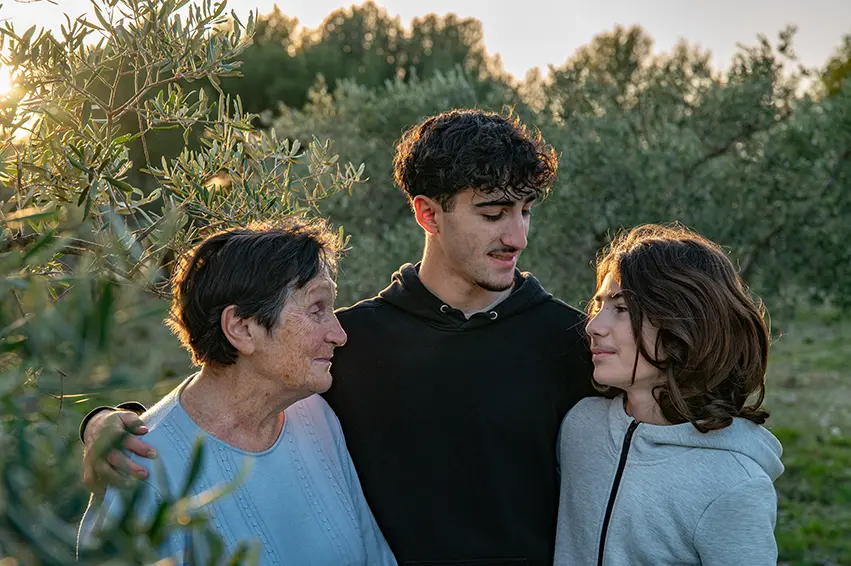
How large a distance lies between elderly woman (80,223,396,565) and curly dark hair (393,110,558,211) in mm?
769

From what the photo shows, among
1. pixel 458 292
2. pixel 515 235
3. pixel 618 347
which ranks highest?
pixel 515 235

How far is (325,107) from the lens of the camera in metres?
14.5

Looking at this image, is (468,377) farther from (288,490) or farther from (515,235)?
(288,490)

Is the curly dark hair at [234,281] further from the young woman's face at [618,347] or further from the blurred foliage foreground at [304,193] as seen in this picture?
the young woman's face at [618,347]

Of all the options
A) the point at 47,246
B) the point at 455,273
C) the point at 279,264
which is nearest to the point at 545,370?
the point at 455,273

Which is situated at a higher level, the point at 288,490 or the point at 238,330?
the point at 238,330

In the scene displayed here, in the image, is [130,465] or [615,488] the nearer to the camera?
[130,465]

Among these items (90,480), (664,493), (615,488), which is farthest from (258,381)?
(90,480)

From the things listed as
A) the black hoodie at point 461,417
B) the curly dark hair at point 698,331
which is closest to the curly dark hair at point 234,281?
the black hoodie at point 461,417

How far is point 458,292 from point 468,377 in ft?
1.19

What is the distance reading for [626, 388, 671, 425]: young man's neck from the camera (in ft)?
11.0

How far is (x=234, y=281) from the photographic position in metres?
3.06

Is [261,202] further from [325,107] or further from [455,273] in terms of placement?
[325,107]

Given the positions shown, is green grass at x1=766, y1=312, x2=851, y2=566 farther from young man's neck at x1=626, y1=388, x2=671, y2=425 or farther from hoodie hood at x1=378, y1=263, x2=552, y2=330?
young man's neck at x1=626, y1=388, x2=671, y2=425
